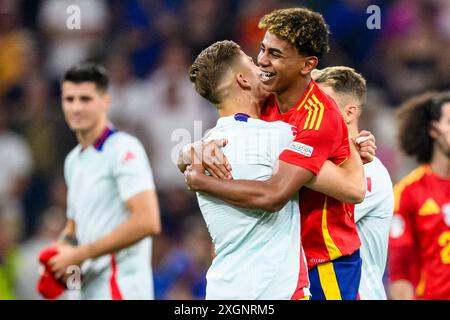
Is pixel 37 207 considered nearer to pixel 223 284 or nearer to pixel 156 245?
pixel 156 245

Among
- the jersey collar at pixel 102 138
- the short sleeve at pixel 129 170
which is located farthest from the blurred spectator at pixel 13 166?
the short sleeve at pixel 129 170

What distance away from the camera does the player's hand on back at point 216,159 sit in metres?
3.77

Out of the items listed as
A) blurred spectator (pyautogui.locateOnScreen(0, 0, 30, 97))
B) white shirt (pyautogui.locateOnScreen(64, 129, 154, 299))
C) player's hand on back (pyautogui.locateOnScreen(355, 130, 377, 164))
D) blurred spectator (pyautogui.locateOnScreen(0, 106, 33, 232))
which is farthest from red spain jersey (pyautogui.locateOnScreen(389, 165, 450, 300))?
blurred spectator (pyautogui.locateOnScreen(0, 0, 30, 97))

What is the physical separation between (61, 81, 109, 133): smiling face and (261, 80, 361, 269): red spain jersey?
6.93ft

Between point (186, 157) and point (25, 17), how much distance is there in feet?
23.3

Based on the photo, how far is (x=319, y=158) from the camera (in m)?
3.77

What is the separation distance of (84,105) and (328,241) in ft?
8.26

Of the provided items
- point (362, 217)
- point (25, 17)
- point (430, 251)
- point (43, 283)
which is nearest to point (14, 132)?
point (25, 17)

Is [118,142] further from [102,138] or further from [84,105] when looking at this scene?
[84,105]

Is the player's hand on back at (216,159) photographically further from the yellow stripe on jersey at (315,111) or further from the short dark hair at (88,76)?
the short dark hair at (88,76)

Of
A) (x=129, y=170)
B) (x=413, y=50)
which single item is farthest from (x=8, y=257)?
(x=413, y=50)

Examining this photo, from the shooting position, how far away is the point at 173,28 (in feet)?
32.7

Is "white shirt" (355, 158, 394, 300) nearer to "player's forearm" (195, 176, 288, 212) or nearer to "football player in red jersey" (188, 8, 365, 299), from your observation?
"football player in red jersey" (188, 8, 365, 299)

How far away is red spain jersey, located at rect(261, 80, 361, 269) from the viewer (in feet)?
12.3
